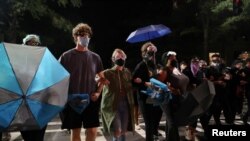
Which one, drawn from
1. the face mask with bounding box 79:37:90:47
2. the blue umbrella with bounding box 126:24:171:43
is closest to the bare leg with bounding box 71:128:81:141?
the face mask with bounding box 79:37:90:47

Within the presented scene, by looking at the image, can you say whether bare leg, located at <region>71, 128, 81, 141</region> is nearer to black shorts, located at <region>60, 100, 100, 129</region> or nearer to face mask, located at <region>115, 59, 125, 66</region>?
black shorts, located at <region>60, 100, 100, 129</region>

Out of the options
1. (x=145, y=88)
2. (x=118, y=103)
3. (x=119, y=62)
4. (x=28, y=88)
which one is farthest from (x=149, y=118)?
(x=28, y=88)

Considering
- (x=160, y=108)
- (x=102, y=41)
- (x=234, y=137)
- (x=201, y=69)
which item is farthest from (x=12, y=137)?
(x=102, y=41)

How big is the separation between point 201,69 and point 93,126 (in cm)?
454

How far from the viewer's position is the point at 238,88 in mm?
12539

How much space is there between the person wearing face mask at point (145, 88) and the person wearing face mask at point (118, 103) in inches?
11.0

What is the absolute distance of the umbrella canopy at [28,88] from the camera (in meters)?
4.79

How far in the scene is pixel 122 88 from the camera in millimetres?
7688

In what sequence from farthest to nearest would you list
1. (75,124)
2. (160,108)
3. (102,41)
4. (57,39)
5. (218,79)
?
1. (102,41)
2. (57,39)
3. (218,79)
4. (160,108)
5. (75,124)

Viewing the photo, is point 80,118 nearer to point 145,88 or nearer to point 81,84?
point 81,84

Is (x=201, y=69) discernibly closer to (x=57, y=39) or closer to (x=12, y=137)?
(x=12, y=137)

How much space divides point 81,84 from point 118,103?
1545 millimetres

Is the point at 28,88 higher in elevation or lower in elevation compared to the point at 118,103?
higher

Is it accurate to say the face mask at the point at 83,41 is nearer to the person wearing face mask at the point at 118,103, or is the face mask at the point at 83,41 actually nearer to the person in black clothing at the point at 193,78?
the person wearing face mask at the point at 118,103
